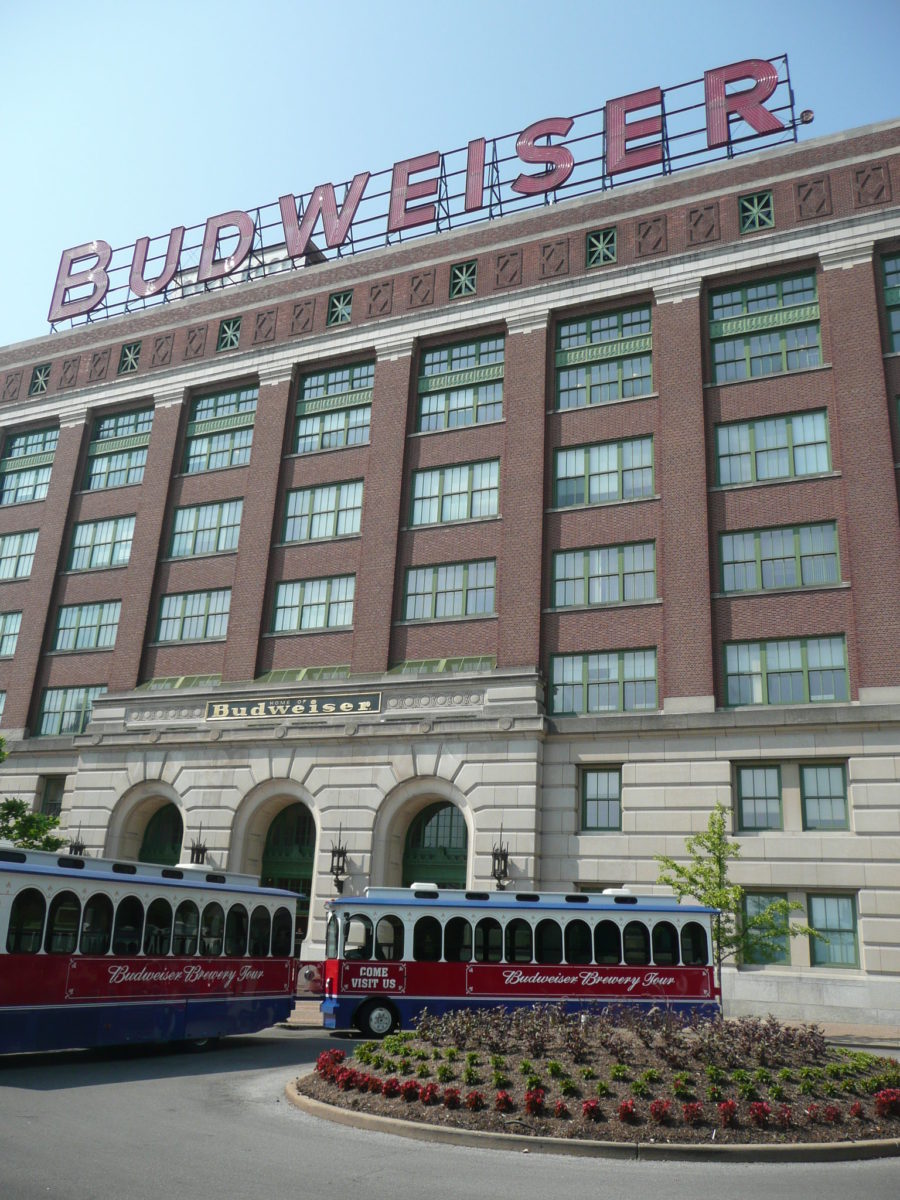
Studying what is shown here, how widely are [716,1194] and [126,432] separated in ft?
130

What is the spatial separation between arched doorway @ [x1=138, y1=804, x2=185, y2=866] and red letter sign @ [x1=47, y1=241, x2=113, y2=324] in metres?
24.4

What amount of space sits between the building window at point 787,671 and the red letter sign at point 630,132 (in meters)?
18.8

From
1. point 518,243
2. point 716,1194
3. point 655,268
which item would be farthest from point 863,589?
point 716,1194

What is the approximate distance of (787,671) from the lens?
29.3 m

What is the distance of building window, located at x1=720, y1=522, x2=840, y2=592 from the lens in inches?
1171

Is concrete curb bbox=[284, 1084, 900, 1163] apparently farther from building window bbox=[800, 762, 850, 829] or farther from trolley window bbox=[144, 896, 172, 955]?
building window bbox=[800, 762, 850, 829]

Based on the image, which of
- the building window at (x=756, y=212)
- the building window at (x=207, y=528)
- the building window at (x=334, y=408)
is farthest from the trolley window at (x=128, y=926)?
the building window at (x=756, y=212)

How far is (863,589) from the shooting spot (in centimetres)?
2853

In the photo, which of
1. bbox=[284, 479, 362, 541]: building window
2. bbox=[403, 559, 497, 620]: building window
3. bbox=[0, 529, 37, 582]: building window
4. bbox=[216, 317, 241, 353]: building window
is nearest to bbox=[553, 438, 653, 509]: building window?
bbox=[403, 559, 497, 620]: building window

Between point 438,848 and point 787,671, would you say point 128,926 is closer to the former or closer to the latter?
point 438,848

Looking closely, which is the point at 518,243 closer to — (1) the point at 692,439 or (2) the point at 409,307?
(2) the point at 409,307

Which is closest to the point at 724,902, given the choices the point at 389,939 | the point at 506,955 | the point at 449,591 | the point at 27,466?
the point at 506,955

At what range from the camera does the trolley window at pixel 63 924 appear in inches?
695

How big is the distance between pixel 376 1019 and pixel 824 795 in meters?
13.7
